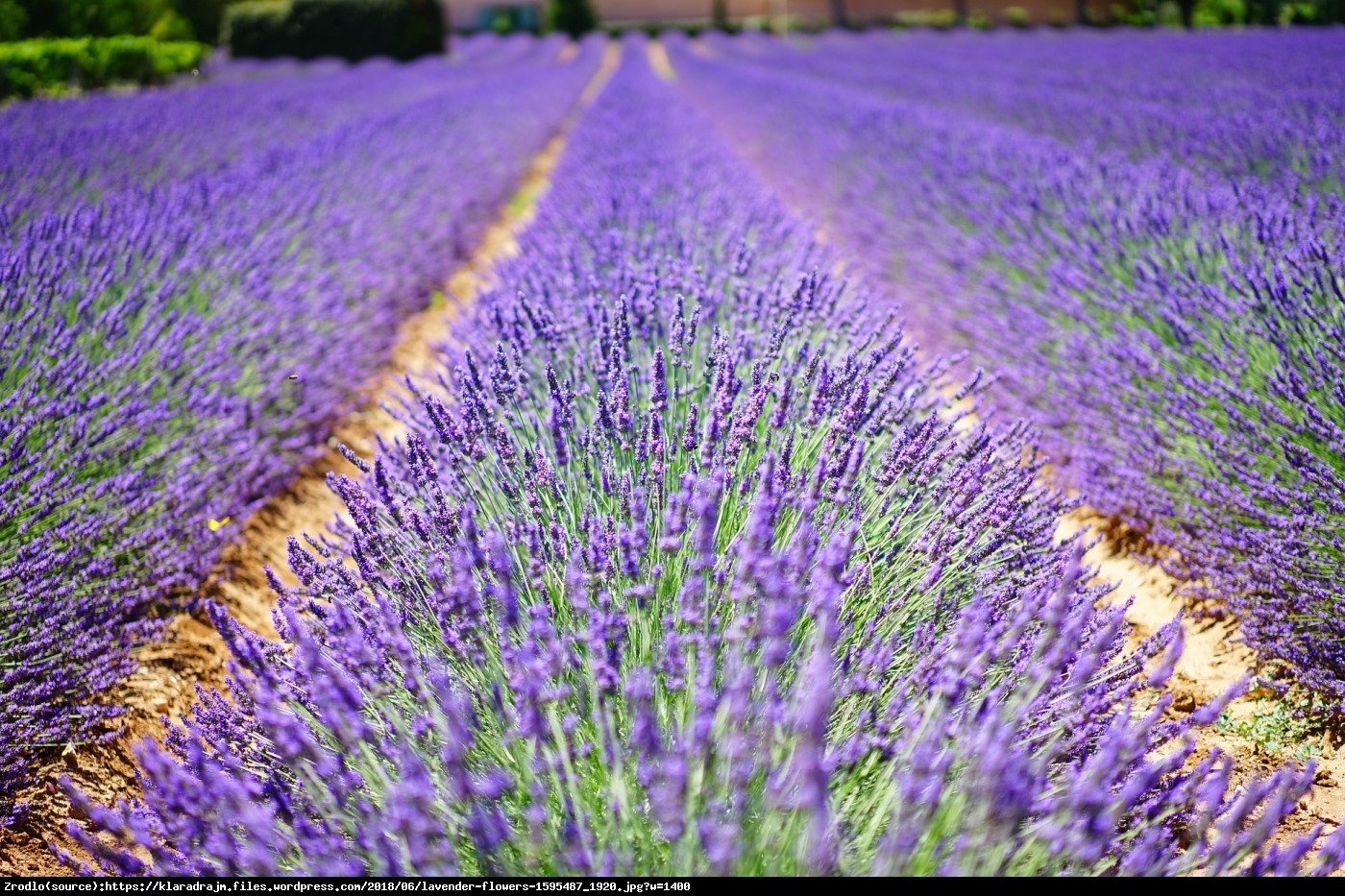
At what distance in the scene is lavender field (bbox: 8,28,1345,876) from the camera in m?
1.13

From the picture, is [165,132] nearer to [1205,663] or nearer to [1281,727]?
[1205,663]

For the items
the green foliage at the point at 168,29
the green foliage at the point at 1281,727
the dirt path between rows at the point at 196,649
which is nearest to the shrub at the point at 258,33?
the green foliage at the point at 168,29

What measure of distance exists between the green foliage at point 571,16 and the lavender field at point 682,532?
33.1 m

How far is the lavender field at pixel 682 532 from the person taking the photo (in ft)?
3.72

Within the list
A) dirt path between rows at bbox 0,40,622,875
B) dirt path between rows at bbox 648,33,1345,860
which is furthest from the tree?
dirt path between rows at bbox 648,33,1345,860

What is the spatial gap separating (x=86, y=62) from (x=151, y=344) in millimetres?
7425

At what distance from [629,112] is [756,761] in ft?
28.4

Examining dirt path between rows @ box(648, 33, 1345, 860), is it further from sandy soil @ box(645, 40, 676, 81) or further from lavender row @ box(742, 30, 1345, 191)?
sandy soil @ box(645, 40, 676, 81)

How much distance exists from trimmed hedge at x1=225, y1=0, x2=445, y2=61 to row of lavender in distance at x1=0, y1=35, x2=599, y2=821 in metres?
15.6

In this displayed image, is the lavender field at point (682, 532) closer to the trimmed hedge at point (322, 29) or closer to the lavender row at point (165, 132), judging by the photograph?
the lavender row at point (165, 132)

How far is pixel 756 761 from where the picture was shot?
3.60ft

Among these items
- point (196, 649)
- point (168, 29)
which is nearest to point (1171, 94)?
point (196, 649)

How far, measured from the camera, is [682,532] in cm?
158
